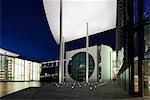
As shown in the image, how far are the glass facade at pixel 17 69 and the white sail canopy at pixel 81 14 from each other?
10666 millimetres

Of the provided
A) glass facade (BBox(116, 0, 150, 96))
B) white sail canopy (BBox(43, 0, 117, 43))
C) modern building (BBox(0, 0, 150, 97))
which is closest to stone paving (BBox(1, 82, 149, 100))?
glass facade (BBox(116, 0, 150, 96))

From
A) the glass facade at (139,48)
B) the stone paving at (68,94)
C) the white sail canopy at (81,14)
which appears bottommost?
the stone paving at (68,94)

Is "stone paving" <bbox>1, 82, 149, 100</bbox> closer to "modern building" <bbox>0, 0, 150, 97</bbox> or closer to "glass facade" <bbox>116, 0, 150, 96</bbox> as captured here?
"glass facade" <bbox>116, 0, 150, 96</bbox>

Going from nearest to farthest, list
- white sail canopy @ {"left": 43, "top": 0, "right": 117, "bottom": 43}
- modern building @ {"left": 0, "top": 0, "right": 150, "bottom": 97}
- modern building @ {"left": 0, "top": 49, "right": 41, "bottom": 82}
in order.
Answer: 1. modern building @ {"left": 0, "top": 49, "right": 41, "bottom": 82}
2. modern building @ {"left": 0, "top": 0, "right": 150, "bottom": 97}
3. white sail canopy @ {"left": 43, "top": 0, "right": 117, "bottom": 43}

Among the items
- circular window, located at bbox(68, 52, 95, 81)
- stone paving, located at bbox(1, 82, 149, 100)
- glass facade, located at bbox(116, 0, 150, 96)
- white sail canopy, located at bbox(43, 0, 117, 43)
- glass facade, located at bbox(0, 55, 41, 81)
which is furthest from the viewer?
circular window, located at bbox(68, 52, 95, 81)

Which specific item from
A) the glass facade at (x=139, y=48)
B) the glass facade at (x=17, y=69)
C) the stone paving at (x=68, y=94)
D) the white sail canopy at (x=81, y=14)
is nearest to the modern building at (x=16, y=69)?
the glass facade at (x=17, y=69)

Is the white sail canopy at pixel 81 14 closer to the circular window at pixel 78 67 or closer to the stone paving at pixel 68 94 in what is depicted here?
the circular window at pixel 78 67

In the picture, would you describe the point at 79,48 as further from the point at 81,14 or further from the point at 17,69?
the point at 17,69

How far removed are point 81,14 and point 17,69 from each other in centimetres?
2117

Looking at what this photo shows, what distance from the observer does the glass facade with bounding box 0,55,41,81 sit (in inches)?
2383

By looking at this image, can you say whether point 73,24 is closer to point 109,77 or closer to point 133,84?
point 109,77

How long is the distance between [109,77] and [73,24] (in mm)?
16449

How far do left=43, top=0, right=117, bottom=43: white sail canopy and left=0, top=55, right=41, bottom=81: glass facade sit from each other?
35.0ft

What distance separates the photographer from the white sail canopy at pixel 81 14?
73.3 metres
